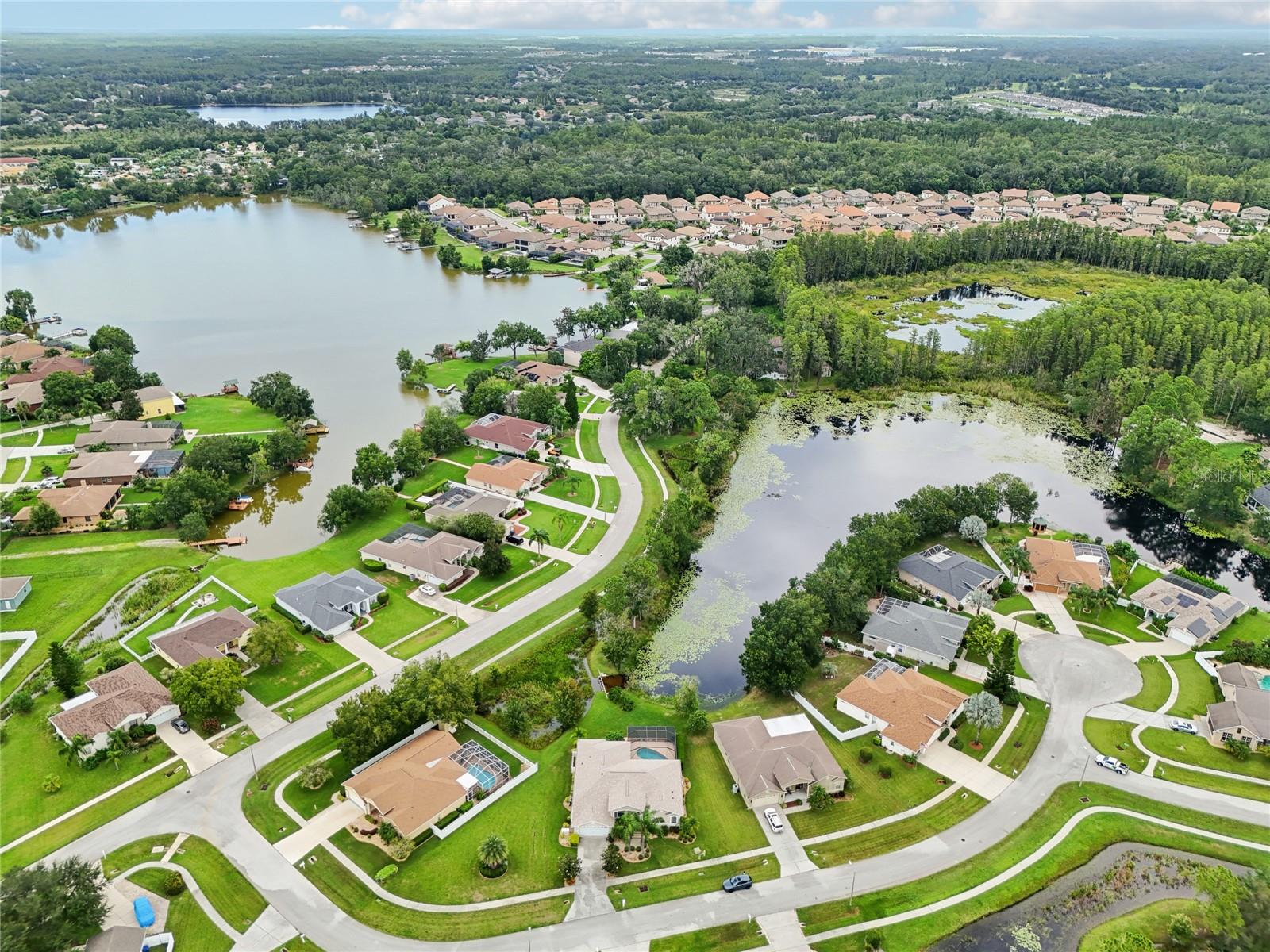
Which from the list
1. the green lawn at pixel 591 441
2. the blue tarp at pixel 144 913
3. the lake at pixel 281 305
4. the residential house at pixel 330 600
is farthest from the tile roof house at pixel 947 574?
the blue tarp at pixel 144 913

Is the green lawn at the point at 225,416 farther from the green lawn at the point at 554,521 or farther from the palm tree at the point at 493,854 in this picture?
the palm tree at the point at 493,854

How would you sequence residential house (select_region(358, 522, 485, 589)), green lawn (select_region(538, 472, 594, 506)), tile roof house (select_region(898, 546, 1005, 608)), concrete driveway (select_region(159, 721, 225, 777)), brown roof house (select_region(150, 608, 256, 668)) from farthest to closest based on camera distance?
1. green lawn (select_region(538, 472, 594, 506))
2. residential house (select_region(358, 522, 485, 589))
3. tile roof house (select_region(898, 546, 1005, 608))
4. brown roof house (select_region(150, 608, 256, 668))
5. concrete driveway (select_region(159, 721, 225, 777))

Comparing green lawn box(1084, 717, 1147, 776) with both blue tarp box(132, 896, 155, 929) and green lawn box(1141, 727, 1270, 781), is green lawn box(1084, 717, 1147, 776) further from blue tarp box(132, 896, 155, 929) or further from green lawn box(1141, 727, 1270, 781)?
blue tarp box(132, 896, 155, 929)

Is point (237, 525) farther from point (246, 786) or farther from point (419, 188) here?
point (419, 188)

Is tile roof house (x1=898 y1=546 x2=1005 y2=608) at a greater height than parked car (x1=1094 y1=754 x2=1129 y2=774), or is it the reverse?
tile roof house (x1=898 y1=546 x2=1005 y2=608)

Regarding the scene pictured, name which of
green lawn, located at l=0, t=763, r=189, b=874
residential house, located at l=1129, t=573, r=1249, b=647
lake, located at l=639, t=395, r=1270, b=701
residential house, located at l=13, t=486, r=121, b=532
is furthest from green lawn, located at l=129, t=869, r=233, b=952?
residential house, located at l=1129, t=573, r=1249, b=647

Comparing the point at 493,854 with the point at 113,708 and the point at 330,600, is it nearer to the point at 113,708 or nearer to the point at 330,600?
the point at 113,708

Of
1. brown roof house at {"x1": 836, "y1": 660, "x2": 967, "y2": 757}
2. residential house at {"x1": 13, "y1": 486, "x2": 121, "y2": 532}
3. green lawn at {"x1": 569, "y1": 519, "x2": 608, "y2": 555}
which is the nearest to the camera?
brown roof house at {"x1": 836, "y1": 660, "x2": 967, "y2": 757}
